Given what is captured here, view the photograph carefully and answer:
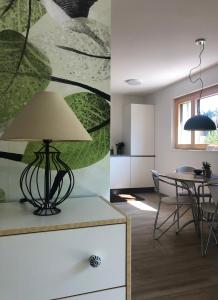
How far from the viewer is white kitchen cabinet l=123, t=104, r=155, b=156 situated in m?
6.06

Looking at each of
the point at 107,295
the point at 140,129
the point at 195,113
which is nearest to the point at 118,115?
the point at 140,129

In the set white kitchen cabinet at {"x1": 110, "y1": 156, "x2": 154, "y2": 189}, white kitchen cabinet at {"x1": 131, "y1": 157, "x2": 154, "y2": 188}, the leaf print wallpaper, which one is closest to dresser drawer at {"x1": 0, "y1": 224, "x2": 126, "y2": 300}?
the leaf print wallpaper

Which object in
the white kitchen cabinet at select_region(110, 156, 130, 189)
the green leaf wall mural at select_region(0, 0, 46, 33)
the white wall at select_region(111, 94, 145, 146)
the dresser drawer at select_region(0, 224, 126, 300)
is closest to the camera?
the dresser drawer at select_region(0, 224, 126, 300)

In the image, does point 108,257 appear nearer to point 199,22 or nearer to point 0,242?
point 0,242

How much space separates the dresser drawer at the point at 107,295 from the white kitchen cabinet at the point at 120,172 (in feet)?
16.2

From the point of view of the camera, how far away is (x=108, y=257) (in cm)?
100

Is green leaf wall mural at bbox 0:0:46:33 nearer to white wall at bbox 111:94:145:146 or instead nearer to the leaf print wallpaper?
the leaf print wallpaper

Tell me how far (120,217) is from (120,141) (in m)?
5.57

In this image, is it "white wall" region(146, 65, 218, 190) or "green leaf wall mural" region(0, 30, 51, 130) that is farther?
"white wall" region(146, 65, 218, 190)

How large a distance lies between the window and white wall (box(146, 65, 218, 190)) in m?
0.12

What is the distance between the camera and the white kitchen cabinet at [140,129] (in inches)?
239

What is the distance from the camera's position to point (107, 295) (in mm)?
1011

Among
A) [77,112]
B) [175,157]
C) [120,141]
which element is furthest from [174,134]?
[77,112]

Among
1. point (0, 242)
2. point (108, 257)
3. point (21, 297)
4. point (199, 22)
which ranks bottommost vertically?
point (21, 297)
